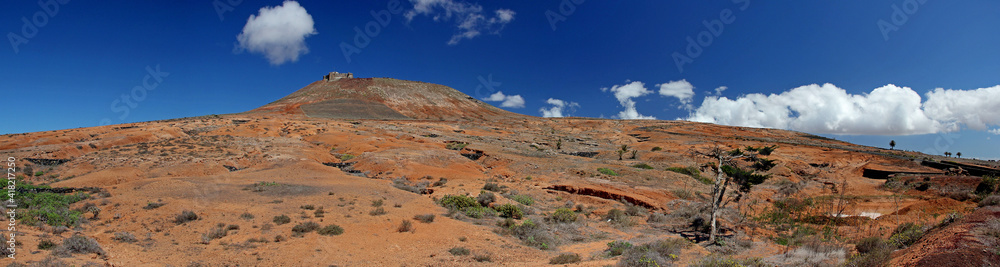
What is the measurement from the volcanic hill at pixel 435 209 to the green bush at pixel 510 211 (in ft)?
0.16

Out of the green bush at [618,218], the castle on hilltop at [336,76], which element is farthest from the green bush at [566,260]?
the castle on hilltop at [336,76]

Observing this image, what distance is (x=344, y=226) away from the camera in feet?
33.4

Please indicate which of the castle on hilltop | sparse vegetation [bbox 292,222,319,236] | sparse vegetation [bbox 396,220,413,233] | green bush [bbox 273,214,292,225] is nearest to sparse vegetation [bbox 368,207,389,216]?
sparse vegetation [bbox 396,220,413,233]

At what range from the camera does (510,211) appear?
503 inches

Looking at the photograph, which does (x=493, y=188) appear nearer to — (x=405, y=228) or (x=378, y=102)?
(x=405, y=228)

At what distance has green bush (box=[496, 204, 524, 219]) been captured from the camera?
1257 cm

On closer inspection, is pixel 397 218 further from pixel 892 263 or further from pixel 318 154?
pixel 318 154

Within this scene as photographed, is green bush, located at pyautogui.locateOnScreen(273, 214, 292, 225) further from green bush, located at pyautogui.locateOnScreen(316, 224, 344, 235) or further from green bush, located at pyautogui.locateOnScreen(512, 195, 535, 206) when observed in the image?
green bush, located at pyautogui.locateOnScreen(512, 195, 535, 206)

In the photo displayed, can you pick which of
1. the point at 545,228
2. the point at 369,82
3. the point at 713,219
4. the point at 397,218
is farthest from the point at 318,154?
the point at 369,82

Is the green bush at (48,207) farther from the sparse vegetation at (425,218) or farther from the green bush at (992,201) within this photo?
the green bush at (992,201)

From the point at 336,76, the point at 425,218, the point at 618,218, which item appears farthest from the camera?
the point at 336,76

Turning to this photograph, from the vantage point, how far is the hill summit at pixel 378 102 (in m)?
65.9

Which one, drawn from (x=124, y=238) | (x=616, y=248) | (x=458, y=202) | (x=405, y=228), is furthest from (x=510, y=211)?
(x=124, y=238)

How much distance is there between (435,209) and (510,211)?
2.64 metres
